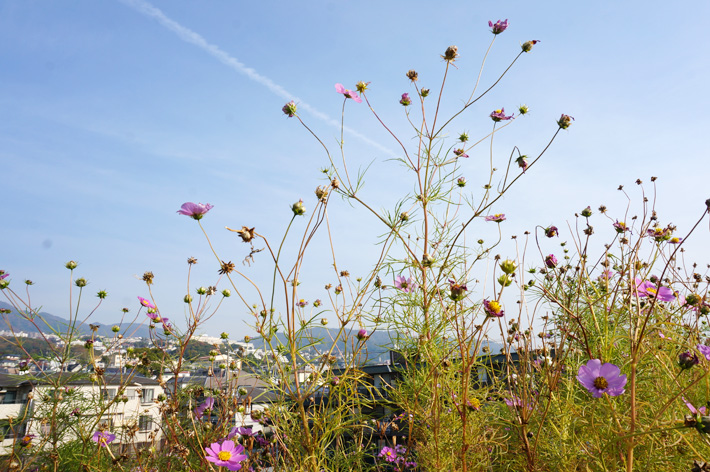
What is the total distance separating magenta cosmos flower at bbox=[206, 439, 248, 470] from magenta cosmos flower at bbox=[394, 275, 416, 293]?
0.79 metres

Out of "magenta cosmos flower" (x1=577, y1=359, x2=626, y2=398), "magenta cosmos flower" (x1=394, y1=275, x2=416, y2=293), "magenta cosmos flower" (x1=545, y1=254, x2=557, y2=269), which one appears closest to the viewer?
"magenta cosmos flower" (x1=577, y1=359, x2=626, y2=398)

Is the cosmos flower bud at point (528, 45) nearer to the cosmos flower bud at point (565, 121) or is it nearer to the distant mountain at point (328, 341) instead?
the cosmos flower bud at point (565, 121)

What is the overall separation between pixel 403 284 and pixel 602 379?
2.86ft

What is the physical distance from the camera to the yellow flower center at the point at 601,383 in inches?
31.0

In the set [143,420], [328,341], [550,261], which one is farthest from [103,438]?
[550,261]

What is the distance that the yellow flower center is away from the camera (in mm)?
787

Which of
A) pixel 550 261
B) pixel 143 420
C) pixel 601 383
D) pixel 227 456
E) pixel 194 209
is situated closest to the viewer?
pixel 601 383

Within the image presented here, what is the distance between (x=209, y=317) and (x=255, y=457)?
0.55m

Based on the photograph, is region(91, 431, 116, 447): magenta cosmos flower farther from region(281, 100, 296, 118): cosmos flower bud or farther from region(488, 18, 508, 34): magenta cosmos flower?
region(488, 18, 508, 34): magenta cosmos flower

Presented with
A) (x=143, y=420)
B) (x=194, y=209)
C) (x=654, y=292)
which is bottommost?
(x=143, y=420)

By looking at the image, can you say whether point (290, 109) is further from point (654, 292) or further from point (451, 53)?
point (654, 292)

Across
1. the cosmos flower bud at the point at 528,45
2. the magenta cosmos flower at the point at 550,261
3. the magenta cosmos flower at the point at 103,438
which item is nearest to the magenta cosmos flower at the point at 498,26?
the cosmos flower bud at the point at 528,45

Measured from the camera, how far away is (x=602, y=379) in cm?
80

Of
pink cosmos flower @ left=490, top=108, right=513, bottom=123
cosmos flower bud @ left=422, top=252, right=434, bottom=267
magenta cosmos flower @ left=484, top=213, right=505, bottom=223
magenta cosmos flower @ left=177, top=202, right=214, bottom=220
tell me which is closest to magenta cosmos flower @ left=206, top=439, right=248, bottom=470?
magenta cosmos flower @ left=177, top=202, right=214, bottom=220
